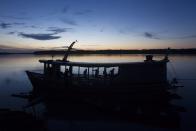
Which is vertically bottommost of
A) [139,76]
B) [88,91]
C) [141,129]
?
[141,129]

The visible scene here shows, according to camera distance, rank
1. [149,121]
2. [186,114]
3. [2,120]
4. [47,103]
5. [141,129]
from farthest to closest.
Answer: [47,103] < [186,114] < [149,121] < [141,129] < [2,120]

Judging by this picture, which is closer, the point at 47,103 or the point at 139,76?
the point at 139,76

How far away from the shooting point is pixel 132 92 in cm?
1992

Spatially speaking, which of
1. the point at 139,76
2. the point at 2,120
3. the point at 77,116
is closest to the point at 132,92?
the point at 139,76

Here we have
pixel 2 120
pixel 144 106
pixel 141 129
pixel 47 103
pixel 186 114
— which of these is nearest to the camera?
pixel 2 120

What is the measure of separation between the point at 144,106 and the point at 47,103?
8.42 m

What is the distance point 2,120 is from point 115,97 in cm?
1088

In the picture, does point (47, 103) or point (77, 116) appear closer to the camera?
point (77, 116)

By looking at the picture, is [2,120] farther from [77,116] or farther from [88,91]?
[88,91]

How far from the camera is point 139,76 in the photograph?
20.2 meters

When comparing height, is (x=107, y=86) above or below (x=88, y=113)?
above

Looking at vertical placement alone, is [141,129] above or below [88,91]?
below

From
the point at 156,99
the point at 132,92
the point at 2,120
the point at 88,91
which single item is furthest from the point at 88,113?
the point at 2,120

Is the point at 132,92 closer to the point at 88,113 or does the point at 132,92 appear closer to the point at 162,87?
the point at 162,87
